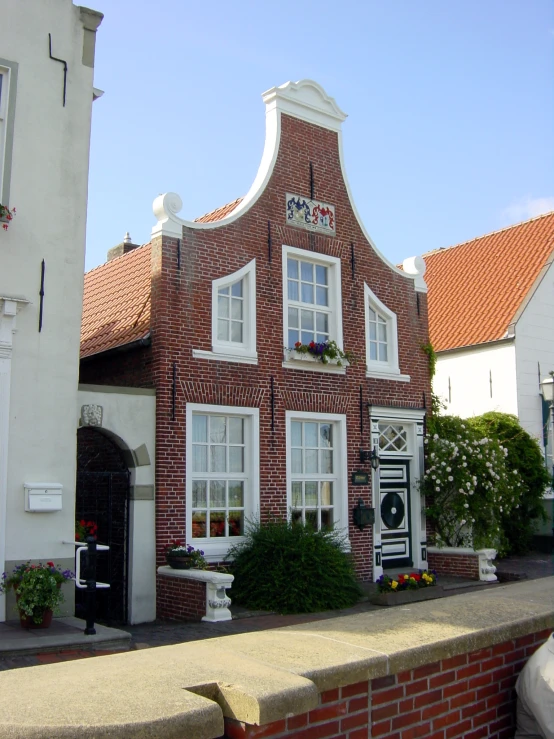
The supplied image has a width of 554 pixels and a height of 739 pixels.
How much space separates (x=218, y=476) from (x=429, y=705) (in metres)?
9.21

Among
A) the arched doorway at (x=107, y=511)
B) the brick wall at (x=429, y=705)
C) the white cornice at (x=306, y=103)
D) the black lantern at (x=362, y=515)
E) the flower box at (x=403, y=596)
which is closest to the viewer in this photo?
the brick wall at (x=429, y=705)

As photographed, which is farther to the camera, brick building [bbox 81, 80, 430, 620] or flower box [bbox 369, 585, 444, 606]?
brick building [bbox 81, 80, 430, 620]

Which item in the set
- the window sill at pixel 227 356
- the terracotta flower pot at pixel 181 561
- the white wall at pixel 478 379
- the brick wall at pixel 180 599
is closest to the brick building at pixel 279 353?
the window sill at pixel 227 356

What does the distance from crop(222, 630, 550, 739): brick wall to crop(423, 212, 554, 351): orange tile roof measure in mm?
16439

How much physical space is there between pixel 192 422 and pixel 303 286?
132 inches

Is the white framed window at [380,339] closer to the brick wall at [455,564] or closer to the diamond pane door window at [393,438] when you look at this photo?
the diamond pane door window at [393,438]

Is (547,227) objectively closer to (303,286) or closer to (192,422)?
(303,286)

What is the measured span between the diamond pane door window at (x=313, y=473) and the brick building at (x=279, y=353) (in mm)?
27

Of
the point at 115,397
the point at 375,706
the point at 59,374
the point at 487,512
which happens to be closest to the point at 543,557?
the point at 487,512

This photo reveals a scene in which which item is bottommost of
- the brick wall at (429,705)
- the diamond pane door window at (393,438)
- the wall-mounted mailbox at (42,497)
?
the brick wall at (429,705)

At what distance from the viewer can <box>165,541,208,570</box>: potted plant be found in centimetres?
1094

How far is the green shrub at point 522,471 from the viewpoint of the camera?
17594 mm

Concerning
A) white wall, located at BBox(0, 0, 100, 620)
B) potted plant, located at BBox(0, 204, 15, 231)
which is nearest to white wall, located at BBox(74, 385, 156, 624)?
white wall, located at BBox(0, 0, 100, 620)

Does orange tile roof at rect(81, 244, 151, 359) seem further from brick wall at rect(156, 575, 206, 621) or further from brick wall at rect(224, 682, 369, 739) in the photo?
brick wall at rect(224, 682, 369, 739)
